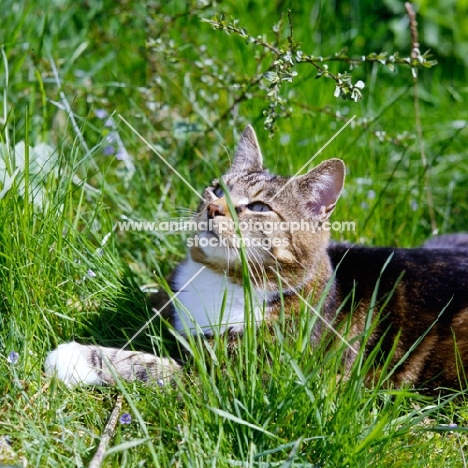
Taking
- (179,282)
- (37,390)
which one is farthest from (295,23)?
(37,390)

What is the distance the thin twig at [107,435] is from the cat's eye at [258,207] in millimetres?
890

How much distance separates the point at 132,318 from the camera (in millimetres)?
2617

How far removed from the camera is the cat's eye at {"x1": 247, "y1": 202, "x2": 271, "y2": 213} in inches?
107

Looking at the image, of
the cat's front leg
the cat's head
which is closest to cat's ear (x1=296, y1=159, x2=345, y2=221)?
the cat's head

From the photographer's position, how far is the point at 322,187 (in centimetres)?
268

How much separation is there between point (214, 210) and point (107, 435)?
91 centimetres

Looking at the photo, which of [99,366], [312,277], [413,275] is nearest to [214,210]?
[312,277]

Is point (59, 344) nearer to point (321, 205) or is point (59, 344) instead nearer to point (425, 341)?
point (321, 205)

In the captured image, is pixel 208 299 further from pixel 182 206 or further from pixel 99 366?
pixel 182 206

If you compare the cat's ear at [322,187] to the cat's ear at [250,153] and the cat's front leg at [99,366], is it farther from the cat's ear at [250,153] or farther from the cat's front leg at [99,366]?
the cat's front leg at [99,366]

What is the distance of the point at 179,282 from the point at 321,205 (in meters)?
Answer: 0.64

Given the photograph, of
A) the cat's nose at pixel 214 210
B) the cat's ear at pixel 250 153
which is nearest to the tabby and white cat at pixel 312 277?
the cat's nose at pixel 214 210

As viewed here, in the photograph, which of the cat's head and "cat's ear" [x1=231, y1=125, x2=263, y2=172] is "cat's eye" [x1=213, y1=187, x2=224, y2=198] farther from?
"cat's ear" [x1=231, y1=125, x2=263, y2=172]

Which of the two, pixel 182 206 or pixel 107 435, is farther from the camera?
A: pixel 182 206
